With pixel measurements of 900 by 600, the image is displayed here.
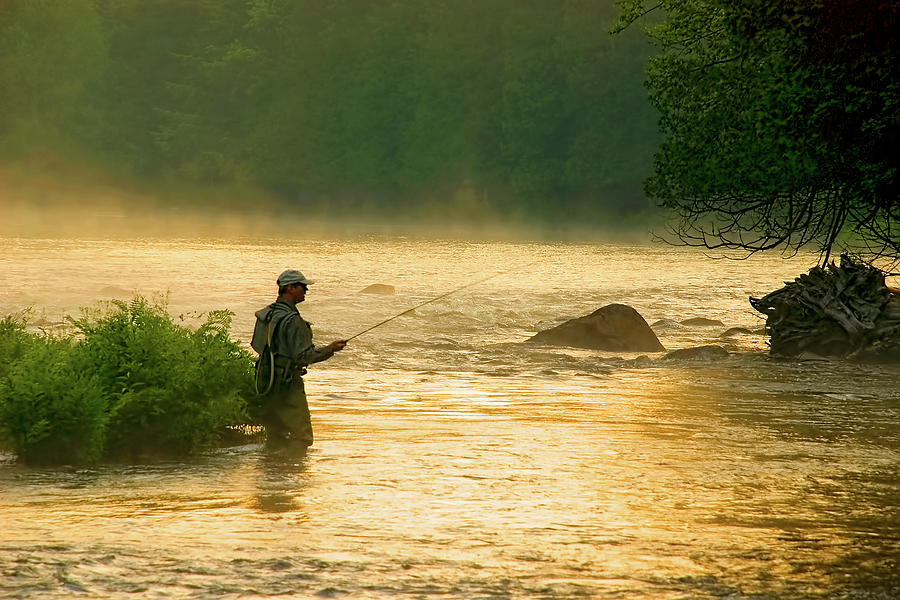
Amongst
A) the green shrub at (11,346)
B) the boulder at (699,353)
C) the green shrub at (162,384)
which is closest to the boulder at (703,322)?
the boulder at (699,353)

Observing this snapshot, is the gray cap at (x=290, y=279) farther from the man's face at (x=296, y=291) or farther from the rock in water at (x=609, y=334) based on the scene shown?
the rock in water at (x=609, y=334)

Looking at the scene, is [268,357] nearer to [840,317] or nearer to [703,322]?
[840,317]

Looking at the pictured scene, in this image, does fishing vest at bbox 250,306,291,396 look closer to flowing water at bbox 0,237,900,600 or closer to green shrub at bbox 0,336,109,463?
flowing water at bbox 0,237,900,600

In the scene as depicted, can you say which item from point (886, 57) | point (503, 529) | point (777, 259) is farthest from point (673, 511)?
point (777, 259)

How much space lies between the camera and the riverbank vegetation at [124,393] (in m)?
12.1

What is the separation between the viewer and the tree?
54.3ft

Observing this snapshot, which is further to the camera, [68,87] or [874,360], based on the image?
[68,87]

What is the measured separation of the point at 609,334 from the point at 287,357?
1244 cm

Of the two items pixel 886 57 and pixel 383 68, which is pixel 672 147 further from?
pixel 383 68

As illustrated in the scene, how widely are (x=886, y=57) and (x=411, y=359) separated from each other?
8.75m

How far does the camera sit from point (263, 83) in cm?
10169

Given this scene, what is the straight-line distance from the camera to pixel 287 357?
12.5 metres

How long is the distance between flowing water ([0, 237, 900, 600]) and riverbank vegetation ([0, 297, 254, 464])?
314 mm

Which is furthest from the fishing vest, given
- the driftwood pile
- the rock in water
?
the rock in water
